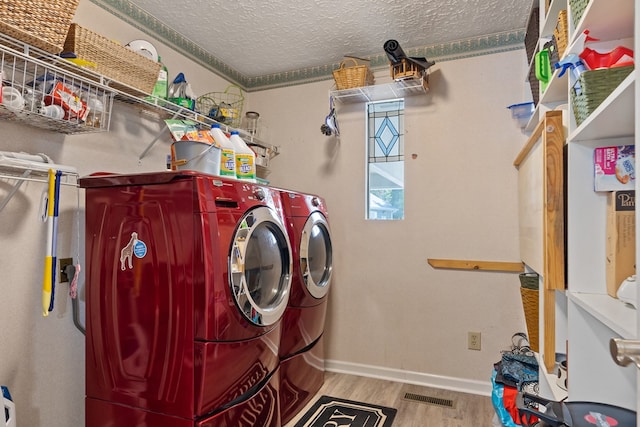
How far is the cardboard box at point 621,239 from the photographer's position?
38.4 inches

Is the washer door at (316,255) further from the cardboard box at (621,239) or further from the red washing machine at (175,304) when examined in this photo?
the cardboard box at (621,239)

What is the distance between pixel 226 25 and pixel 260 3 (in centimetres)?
35

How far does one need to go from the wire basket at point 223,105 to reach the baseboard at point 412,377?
1962 millimetres

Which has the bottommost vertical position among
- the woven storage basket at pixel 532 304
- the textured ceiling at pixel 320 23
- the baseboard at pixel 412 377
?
the baseboard at pixel 412 377

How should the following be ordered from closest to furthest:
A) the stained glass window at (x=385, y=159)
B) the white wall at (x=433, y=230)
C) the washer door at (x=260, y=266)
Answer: the washer door at (x=260, y=266) → the white wall at (x=433, y=230) → the stained glass window at (x=385, y=159)

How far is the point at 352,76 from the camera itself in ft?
8.63

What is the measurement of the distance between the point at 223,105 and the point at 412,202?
1513 millimetres

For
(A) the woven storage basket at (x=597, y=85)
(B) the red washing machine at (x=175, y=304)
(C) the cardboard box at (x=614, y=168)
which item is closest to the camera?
(A) the woven storage basket at (x=597, y=85)

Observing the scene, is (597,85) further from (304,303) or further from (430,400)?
(430,400)

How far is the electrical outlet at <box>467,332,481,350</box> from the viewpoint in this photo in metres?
2.51

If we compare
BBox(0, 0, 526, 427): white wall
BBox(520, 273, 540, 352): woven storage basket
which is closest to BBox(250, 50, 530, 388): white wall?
BBox(0, 0, 526, 427): white wall

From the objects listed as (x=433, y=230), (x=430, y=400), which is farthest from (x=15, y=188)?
(x=430, y=400)

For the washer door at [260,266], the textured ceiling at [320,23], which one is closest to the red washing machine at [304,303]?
the washer door at [260,266]

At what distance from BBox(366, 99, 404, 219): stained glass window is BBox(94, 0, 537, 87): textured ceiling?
0.44m
